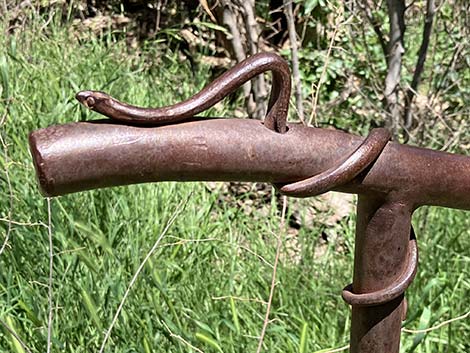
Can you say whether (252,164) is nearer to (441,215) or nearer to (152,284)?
(152,284)

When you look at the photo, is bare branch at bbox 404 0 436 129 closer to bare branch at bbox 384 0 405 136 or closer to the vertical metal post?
bare branch at bbox 384 0 405 136

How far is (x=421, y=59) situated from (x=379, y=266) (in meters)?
2.45

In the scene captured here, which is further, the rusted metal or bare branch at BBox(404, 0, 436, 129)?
bare branch at BBox(404, 0, 436, 129)

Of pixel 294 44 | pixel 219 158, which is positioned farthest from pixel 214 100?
pixel 294 44

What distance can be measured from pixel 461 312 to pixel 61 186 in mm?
1663

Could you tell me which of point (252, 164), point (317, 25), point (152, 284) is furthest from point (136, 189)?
point (252, 164)

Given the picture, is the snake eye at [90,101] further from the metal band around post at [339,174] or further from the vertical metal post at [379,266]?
the vertical metal post at [379,266]

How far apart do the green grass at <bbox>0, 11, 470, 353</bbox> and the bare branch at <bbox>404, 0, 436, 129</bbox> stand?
0.67 m

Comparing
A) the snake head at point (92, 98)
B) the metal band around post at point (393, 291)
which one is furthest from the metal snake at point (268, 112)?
the metal band around post at point (393, 291)

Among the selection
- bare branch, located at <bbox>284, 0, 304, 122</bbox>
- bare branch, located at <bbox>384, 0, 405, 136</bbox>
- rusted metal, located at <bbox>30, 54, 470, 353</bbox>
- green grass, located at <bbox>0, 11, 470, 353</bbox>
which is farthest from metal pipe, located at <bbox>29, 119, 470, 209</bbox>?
bare branch, located at <bbox>384, 0, 405, 136</bbox>

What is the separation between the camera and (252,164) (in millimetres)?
862

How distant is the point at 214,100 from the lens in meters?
0.85

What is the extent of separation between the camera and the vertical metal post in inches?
38.4

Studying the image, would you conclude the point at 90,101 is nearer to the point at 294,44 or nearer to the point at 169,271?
the point at 169,271
